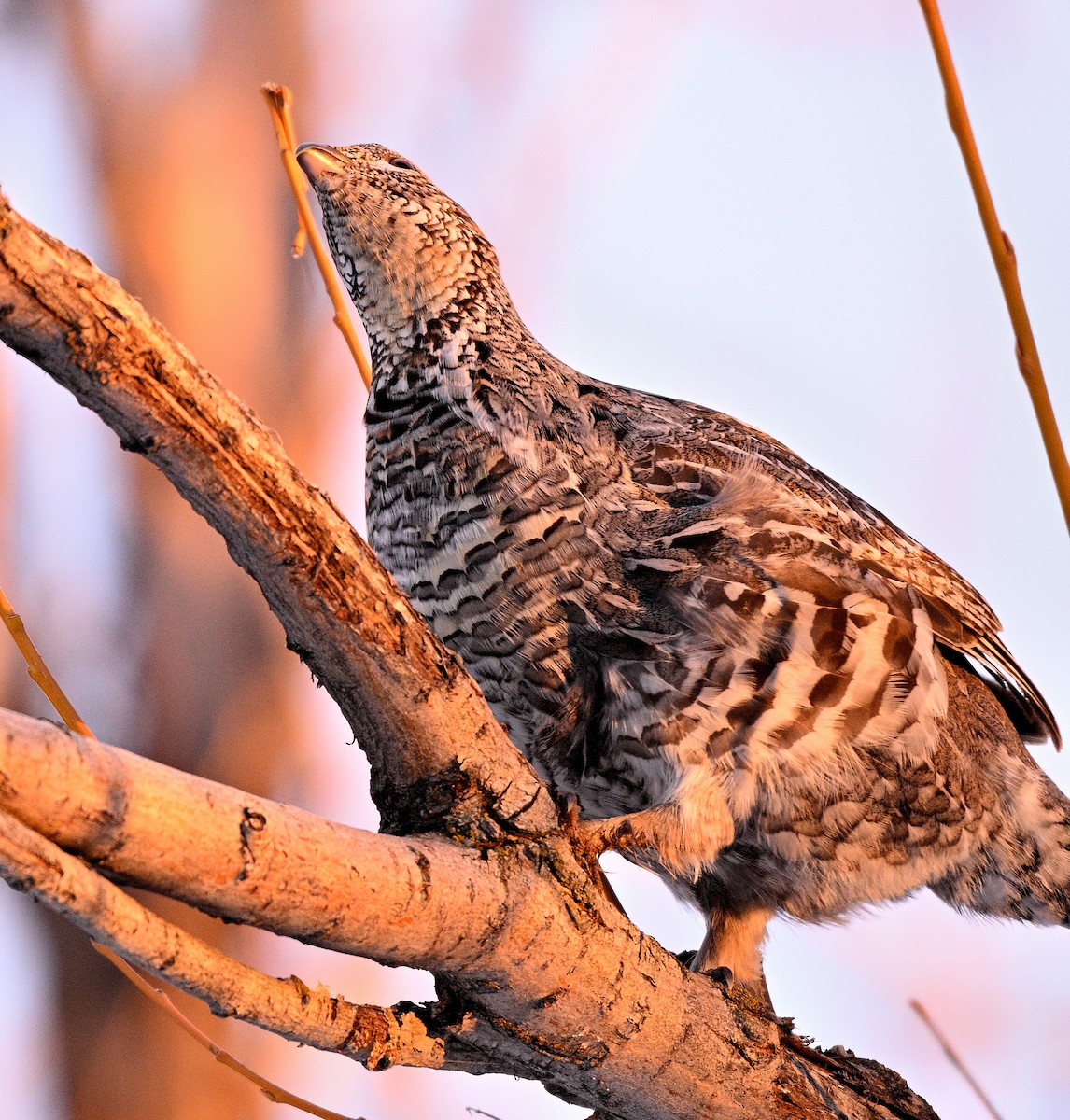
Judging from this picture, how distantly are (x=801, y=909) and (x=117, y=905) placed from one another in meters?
2.06

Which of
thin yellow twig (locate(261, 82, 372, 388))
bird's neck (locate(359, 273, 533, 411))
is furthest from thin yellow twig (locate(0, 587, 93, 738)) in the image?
bird's neck (locate(359, 273, 533, 411))

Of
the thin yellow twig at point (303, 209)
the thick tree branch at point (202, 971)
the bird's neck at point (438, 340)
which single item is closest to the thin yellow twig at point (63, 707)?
the thick tree branch at point (202, 971)

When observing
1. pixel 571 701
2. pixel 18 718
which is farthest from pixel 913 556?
pixel 18 718

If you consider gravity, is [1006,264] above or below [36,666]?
above

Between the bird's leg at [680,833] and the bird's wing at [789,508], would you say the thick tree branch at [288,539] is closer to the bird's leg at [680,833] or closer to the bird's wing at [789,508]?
the bird's leg at [680,833]

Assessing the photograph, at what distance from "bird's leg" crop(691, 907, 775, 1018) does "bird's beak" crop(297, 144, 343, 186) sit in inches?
78.9

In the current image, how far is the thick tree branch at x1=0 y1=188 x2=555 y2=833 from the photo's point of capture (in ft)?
5.01

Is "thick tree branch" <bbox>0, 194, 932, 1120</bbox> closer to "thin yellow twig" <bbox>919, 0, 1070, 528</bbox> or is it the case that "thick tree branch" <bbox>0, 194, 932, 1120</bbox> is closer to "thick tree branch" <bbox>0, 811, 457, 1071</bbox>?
"thick tree branch" <bbox>0, 811, 457, 1071</bbox>

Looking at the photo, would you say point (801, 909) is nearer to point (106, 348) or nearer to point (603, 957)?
point (603, 957)

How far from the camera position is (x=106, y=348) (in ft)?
5.06

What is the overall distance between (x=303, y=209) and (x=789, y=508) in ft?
4.00

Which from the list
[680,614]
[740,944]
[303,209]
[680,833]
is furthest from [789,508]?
[303,209]

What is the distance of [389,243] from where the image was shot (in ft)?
9.82

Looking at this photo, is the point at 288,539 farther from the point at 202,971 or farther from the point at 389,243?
the point at 389,243
